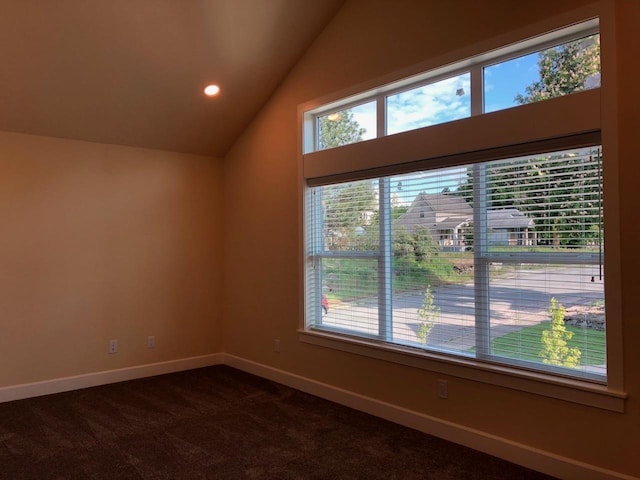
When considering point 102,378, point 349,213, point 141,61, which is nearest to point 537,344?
point 349,213

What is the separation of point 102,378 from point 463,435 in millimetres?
3305

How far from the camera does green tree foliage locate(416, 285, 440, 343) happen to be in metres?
3.16

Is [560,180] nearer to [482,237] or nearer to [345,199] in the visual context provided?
[482,237]

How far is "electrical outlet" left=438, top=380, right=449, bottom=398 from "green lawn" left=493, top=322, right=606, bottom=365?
41 centimetres

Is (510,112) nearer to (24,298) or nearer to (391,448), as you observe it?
(391,448)

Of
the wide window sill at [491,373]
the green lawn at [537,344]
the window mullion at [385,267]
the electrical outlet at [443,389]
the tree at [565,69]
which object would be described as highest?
the tree at [565,69]

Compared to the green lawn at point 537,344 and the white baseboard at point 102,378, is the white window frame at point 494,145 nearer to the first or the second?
the green lawn at point 537,344

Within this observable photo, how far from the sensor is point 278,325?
432 cm

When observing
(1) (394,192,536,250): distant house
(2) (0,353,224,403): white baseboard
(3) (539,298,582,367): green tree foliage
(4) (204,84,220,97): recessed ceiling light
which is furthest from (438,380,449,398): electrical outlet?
(4) (204,84,220,97): recessed ceiling light

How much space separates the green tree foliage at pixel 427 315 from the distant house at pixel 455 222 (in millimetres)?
385

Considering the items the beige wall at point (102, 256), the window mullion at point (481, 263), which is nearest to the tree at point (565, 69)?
the window mullion at point (481, 263)

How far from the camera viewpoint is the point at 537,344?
2.64 m

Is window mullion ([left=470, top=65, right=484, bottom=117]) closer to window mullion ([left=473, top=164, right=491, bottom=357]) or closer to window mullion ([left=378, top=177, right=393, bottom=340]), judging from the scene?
window mullion ([left=473, top=164, right=491, bottom=357])

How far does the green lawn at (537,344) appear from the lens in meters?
2.41
